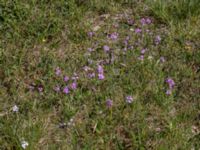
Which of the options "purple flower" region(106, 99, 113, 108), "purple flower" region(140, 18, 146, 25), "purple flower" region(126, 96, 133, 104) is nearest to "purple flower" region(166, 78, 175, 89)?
"purple flower" region(126, 96, 133, 104)

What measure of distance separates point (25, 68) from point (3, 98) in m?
0.46

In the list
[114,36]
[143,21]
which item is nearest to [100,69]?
[114,36]

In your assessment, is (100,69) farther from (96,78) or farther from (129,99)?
(129,99)

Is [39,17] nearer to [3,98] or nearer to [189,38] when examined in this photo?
[3,98]

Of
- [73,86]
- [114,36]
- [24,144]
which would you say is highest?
[114,36]

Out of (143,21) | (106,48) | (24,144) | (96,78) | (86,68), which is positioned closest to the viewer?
(24,144)

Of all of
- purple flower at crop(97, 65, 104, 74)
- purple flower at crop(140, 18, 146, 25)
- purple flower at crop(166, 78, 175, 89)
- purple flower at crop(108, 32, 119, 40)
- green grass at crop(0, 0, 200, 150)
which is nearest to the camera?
green grass at crop(0, 0, 200, 150)

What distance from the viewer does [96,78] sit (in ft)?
13.7

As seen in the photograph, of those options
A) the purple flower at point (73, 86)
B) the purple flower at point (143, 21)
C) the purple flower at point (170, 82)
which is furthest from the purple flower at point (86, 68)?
the purple flower at point (143, 21)

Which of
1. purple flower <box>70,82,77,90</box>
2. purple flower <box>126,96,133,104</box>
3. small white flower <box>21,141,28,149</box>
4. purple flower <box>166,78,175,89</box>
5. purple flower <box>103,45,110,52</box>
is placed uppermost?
purple flower <box>103,45,110,52</box>

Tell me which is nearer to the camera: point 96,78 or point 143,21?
point 96,78

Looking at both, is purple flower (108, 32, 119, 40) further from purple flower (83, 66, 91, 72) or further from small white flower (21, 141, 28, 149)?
small white flower (21, 141, 28, 149)

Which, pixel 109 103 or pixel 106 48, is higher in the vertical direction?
pixel 106 48

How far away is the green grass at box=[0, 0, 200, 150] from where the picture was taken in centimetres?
369
